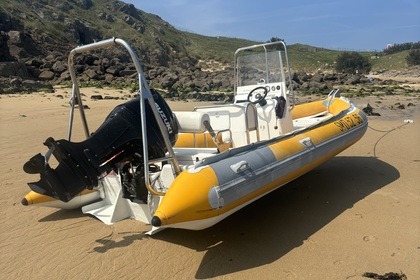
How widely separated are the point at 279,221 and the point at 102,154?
6.51 ft

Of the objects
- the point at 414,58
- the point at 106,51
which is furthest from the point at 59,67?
the point at 414,58

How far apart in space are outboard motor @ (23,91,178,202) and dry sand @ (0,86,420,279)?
581 millimetres

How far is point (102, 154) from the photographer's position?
3404mm

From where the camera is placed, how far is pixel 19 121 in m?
10.7

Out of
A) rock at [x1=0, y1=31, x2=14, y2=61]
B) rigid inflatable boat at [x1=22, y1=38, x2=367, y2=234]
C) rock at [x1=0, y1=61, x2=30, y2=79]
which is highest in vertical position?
rock at [x1=0, y1=31, x2=14, y2=61]

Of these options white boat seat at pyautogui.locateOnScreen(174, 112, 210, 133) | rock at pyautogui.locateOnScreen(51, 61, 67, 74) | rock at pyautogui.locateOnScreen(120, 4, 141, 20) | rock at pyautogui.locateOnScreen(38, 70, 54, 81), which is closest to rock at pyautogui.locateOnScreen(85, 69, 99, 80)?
Result: rock at pyautogui.locateOnScreen(51, 61, 67, 74)

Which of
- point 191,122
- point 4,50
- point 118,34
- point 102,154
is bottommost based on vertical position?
point 102,154

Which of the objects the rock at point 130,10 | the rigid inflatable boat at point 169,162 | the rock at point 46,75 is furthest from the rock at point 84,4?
the rigid inflatable boat at point 169,162

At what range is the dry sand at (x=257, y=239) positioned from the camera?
3.25 metres

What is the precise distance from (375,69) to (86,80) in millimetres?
51687

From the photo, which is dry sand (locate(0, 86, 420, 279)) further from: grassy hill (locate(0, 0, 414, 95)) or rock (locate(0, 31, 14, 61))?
rock (locate(0, 31, 14, 61))

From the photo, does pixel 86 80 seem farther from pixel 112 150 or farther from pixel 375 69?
pixel 375 69

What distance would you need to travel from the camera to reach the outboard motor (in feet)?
10.5

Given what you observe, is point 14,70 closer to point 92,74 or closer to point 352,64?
point 92,74
